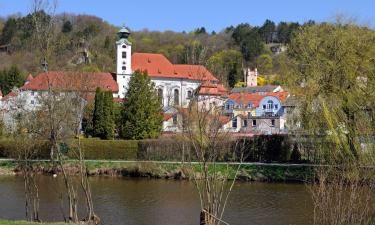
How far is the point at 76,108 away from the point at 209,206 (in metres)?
6.61

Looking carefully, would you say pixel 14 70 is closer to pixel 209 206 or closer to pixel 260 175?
pixel 260 175

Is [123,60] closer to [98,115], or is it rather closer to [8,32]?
[98,115]

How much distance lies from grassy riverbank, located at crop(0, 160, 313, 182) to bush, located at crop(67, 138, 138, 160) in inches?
161

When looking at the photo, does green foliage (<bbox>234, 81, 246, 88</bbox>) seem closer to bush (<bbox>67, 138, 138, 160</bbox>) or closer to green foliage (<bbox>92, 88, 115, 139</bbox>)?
green foliage (<bbox>92, 88, 115, 139</bbox>)

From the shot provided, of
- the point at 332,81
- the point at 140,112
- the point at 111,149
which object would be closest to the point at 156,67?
the point at 140,112

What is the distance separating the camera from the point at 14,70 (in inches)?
3565

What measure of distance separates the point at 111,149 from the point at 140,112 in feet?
21.8

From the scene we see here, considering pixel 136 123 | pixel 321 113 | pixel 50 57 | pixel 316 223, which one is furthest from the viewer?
pixel 136 123

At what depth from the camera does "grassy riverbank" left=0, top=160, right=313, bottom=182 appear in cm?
3419

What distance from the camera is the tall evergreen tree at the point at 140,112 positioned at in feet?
159

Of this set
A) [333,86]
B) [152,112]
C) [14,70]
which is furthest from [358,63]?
[14,70]

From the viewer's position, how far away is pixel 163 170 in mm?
36281

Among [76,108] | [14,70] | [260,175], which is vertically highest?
[14,70]

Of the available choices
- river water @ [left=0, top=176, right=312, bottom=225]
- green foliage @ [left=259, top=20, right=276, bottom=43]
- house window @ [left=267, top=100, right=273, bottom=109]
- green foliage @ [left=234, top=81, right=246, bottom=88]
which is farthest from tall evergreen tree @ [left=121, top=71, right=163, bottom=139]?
green foliage @ [left=259, top=20, right=276, bottom=43]
